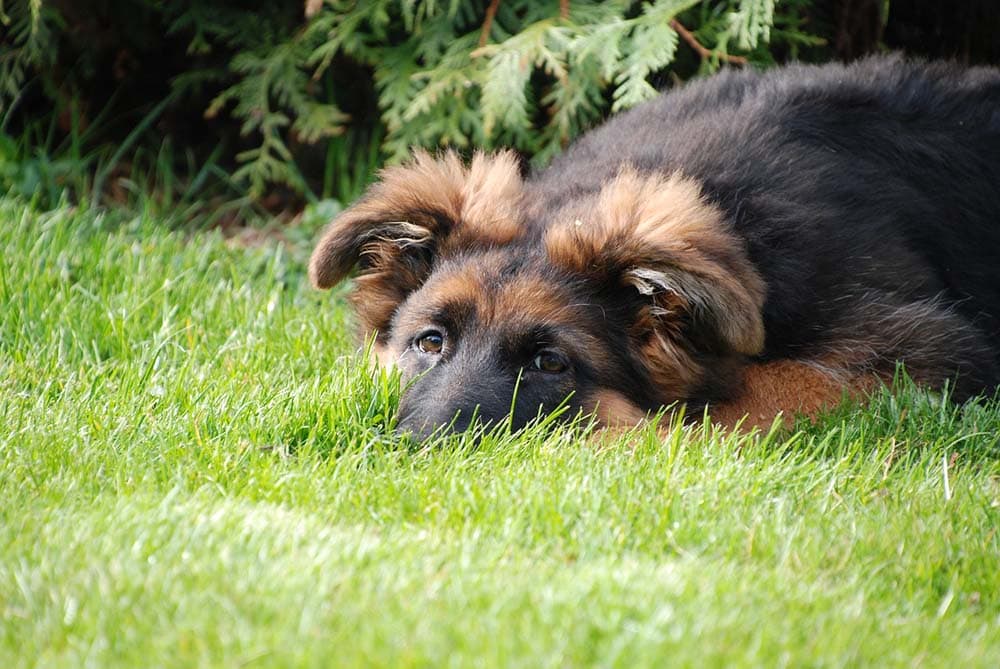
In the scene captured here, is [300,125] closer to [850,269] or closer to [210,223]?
[210,223]

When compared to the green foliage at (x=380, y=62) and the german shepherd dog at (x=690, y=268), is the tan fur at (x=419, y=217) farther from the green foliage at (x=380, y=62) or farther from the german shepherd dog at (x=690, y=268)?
the green foliage at (x=380, y=62)

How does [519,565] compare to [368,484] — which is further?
[368,484]

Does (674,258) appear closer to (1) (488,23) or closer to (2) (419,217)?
(2) (419,217)

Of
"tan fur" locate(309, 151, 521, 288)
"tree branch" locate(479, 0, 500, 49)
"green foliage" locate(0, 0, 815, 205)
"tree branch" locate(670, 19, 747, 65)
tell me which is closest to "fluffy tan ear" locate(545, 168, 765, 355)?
"tan fur" locate(309, 151, 521, 288)

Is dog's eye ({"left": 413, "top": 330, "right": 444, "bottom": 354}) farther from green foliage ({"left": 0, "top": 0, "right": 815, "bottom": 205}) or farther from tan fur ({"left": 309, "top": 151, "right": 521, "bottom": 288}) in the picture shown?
green foliage ({"left": 0, "top": 0, "right": 815, "bottom": 205})

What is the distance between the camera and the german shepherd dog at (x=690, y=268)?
411cm

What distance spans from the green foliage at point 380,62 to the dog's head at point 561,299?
5.58 ft

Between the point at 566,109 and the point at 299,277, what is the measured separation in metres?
1.63

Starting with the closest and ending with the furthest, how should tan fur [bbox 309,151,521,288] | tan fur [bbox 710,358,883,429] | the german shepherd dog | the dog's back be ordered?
1. the german shepherd dog
2. tan fur [bbox 710,358,883,429]
3. the dog's back
4. tan fur [bbox 309,151,521,288]

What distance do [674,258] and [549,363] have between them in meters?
0.55

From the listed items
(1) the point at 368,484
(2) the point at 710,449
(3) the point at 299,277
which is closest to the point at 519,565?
(1) the point at 368,484

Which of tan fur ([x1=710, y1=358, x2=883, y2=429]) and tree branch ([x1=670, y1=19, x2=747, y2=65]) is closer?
tan fur ([x1=710, y1=358, x2=883, y2=429])

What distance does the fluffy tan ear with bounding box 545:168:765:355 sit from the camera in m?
3.89

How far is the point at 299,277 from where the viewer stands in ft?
21.0
